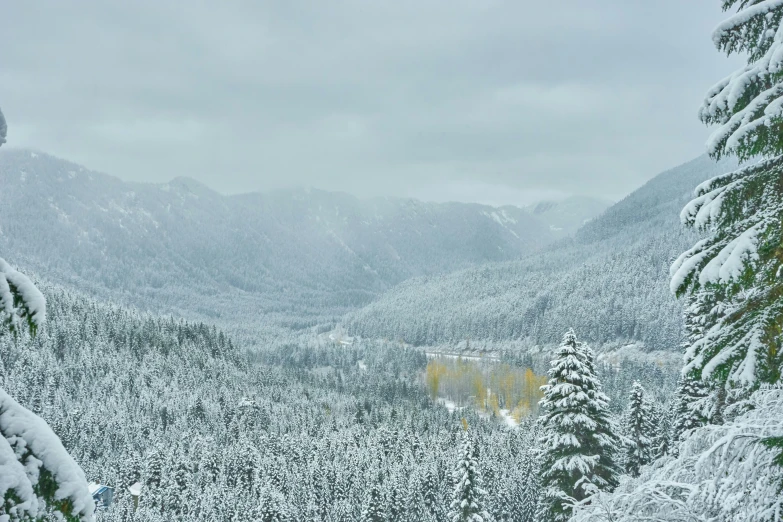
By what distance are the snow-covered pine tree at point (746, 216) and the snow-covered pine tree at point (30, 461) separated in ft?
18.8

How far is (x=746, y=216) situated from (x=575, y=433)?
13.2m

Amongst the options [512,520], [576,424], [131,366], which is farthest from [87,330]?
[576,424]

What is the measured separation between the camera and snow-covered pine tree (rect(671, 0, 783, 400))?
17.7 ft

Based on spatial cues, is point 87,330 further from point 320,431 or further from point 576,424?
point 576,424

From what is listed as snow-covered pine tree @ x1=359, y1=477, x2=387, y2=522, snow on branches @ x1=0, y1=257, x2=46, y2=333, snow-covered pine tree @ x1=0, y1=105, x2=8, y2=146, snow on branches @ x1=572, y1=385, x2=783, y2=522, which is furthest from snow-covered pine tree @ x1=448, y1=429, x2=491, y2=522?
snow-covered pine tree @ x1=0, y1=105, x2=8, y2=146

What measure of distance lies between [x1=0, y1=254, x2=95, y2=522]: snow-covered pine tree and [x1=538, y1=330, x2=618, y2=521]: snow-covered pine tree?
16189 mm

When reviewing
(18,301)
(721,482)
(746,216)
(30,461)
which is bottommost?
(721,482)

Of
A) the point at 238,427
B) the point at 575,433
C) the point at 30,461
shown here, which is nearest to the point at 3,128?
the point at 30,461

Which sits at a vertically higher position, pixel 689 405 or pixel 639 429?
pixel 689 405

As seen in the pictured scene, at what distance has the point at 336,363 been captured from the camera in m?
192

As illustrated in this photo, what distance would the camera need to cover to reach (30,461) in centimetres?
280

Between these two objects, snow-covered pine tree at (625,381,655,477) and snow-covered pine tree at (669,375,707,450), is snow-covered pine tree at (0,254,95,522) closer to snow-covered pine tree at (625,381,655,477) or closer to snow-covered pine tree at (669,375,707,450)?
snow-covered pine tree at (669,375,707,450)

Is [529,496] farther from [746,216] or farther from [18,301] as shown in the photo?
[18,301]

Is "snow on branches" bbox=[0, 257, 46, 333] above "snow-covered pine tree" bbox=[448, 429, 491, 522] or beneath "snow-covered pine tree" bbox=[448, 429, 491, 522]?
above
